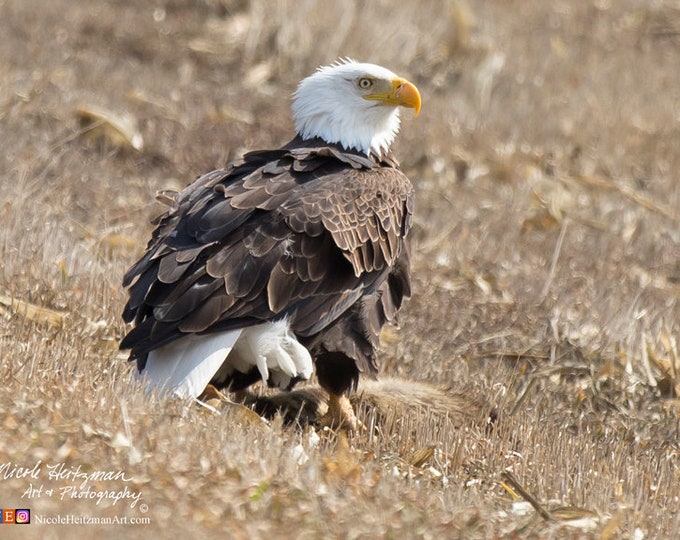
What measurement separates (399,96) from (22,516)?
3.50 metres

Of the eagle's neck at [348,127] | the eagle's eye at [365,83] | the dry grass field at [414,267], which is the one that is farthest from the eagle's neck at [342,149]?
the dry grass field at [414,267]

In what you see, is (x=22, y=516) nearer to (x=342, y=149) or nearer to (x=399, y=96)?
(x=342, y=149)

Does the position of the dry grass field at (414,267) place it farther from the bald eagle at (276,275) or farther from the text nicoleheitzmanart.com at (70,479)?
the bald eagle at (276,275)

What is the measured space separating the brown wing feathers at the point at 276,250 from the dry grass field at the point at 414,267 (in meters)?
0.43

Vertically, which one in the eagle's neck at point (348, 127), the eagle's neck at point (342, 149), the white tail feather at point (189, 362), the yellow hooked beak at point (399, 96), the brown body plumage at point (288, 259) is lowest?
the white tail feather at point (189, 362)

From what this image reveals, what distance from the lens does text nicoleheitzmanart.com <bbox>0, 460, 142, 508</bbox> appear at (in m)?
3.73

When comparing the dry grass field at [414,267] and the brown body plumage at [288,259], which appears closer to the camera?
the dry grass field at [414,267]

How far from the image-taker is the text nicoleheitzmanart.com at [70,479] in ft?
12.2

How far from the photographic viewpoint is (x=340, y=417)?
5809mm

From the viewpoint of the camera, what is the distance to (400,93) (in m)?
6.30

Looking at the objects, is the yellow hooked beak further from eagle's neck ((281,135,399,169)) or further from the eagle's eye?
eagle's neck ((281,135,399,169))

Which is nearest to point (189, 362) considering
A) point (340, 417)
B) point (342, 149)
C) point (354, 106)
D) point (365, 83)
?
point (340, 417)

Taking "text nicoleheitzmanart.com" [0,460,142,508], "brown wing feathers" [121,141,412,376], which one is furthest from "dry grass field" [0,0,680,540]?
"brown wing feathers" [121,141,412,376]

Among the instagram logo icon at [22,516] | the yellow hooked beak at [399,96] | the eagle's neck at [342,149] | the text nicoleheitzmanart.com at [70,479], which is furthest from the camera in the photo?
the yellow hooked beak at [399,96]
